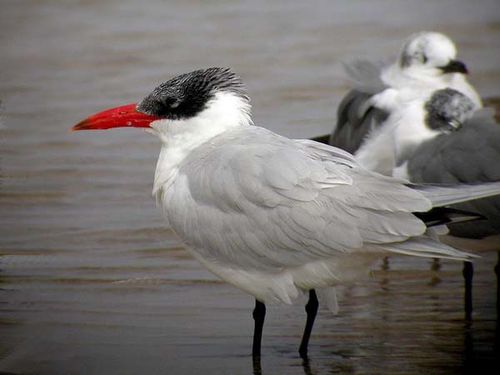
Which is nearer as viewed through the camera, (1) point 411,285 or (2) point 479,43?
(1) point 411,285

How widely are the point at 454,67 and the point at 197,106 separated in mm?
3005

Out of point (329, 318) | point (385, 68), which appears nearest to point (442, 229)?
point (329, 318)

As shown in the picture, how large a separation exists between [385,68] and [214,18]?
3.80 metres

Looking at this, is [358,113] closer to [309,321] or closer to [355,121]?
[355,121]

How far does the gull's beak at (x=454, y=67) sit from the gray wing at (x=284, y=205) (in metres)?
2.94

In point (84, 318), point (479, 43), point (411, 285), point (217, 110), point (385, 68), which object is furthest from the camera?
point (479, 43)

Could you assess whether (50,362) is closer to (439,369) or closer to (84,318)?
(84,318)

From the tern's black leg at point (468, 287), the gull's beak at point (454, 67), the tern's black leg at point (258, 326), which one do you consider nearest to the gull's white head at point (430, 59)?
the gull's beak at point (454, 67)

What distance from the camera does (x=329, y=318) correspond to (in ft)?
17.9

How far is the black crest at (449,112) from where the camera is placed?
241 inches

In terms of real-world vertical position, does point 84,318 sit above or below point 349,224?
below

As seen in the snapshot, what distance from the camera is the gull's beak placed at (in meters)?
7.59

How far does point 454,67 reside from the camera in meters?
7.62

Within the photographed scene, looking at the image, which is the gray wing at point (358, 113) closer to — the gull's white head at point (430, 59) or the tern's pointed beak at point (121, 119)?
the gull's white head at point (430, 59)
